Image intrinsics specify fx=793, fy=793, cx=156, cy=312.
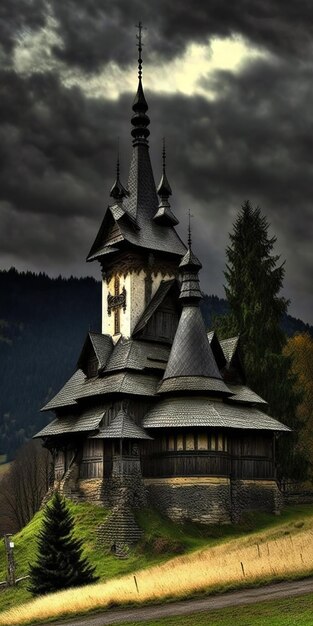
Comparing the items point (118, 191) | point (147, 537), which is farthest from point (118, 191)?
point (147, 537)

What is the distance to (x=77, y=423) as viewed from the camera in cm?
4428

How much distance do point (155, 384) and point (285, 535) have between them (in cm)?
1303

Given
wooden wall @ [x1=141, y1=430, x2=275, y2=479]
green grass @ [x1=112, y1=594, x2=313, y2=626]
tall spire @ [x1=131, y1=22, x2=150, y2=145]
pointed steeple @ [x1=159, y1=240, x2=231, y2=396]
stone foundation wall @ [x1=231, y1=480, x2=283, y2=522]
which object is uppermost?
tall spire @ [x1=131, y1=22, x2=150, y2=145]

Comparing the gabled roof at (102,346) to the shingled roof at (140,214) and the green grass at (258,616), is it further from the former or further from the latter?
the green grass at (258,616)

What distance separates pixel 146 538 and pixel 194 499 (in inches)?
162

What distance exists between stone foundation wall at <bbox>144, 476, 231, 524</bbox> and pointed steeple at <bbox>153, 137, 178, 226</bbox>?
56.0ft

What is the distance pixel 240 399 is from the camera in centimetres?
4494

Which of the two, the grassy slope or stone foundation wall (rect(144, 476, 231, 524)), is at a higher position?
stone foundation wall (rect(144, 476, 231, 524))

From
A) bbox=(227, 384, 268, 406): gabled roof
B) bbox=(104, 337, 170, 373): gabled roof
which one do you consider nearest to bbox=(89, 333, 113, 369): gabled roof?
bbox=(104, 337, 170, 373): gabled roof

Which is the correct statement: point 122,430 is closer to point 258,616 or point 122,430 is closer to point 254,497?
point 254,497

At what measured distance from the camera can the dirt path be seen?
21.3 m

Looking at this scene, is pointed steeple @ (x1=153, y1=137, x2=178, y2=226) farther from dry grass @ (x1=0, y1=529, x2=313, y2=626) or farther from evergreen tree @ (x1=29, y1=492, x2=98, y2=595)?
dry grass @ (x1=0, y1=529, x2=313, y2=626)

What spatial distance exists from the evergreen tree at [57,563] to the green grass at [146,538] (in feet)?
4.42

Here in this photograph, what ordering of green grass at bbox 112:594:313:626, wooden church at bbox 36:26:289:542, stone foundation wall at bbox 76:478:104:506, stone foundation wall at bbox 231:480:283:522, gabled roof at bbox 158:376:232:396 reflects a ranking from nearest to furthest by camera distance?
green grass at bbox 112:594:313:626 → wooden church at bbox 36:26:289:542 → stone foundation wall at bbox 76:478:104:506 → gabled roof at bbox 158:376:232:396 → stone foundation wall at bbox 231:480:283:522
